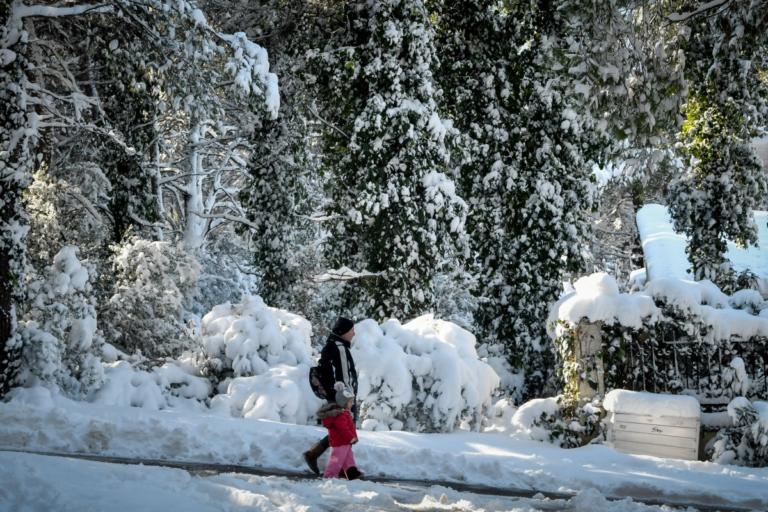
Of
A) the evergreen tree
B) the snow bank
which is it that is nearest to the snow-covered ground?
the evergreen tree

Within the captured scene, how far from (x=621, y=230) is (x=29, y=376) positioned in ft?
112

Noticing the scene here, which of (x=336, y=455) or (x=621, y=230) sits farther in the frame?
(x=621, y=230)

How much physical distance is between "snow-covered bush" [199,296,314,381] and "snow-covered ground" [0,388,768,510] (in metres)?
2.22

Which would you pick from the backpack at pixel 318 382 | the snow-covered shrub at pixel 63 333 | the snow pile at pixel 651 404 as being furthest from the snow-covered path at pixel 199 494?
the snow-covered shrub at pixel 63 333

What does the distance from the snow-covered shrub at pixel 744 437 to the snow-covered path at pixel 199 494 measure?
3622 millimetres

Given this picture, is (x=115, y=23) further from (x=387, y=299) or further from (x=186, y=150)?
(x=186, y=150)

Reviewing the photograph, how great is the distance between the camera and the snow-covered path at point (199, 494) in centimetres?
495

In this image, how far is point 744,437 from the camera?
9188 millimetres

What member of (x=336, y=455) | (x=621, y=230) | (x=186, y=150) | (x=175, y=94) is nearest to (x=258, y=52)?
(x=175, y=94)

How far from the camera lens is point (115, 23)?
1328 centimetres

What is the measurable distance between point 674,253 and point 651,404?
40.9 ft

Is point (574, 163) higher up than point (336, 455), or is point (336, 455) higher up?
point (574, 163)

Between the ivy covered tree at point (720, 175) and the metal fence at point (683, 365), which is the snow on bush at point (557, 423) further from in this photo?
the ivy covered tree at point (720, 175)

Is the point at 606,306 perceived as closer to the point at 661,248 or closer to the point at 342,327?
the point at 342,327
